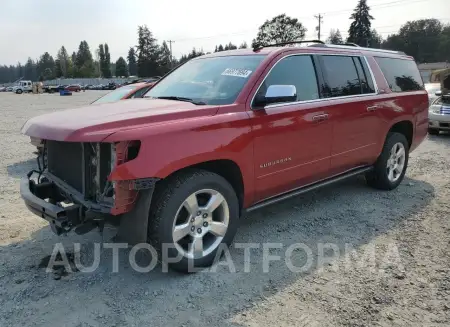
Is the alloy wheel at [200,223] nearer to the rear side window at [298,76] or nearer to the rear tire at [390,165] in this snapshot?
the rear side window at [298,76]

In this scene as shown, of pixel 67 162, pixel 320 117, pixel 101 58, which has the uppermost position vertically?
pixel 101 58

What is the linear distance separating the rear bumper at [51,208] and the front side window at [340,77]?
296 cm

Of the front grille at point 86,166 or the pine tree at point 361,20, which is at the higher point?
the pine tree at point 361,20

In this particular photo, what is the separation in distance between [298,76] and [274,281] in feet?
7.09

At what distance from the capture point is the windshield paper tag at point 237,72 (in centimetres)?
394

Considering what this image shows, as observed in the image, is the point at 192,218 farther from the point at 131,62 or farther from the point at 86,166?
the point at 131,62

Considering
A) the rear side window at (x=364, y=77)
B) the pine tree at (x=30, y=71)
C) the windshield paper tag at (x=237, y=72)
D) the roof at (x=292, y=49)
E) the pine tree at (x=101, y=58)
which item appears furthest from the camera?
the pine tree at (x=30, y=71)

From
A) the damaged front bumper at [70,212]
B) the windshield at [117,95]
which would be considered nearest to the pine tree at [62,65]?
the windshield at [117,95]

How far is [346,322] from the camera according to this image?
2826 mm

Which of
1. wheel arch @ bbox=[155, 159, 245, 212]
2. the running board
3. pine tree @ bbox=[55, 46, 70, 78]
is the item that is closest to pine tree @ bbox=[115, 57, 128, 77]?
pine tree @ bbox=[55, 46, 70, 78]

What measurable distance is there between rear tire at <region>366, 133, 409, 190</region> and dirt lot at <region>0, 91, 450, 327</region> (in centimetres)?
78

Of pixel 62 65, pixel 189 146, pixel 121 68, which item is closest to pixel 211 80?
pixel 189 146

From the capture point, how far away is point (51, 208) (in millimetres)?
3109

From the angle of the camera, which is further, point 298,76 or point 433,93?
point 433,93
